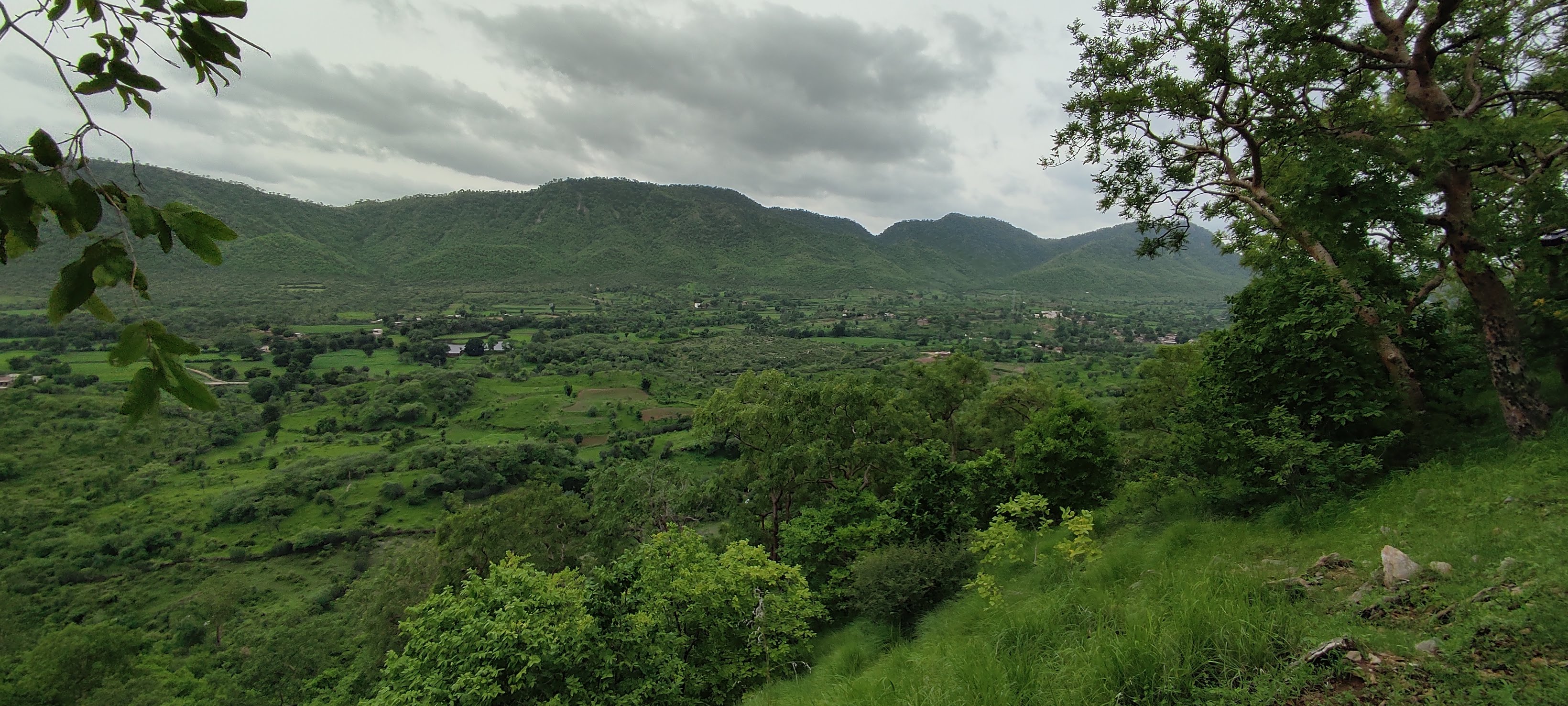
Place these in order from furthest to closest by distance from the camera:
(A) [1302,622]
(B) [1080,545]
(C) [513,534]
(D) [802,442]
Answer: (C) [513,534]
(D) [802,442]
(B) [1080,545]
(A) [1302,622]

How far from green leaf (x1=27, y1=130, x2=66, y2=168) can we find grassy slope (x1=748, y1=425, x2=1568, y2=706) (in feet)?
17.8

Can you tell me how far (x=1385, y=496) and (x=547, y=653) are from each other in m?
10.7

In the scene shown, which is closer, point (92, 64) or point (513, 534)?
point (92, 64)

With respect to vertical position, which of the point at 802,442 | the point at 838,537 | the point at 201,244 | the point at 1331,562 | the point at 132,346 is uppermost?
the point at 201,244

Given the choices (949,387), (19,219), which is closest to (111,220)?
(19,219)

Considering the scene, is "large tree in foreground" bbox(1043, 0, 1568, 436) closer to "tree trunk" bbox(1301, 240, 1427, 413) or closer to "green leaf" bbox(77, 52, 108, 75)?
"tree trunk" bbox(1301, 240, 1427, 413)

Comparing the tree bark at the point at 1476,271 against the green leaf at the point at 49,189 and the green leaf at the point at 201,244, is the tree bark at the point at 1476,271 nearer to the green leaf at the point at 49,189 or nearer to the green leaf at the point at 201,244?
the green leaf at the point at 201,244

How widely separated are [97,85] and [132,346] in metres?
1.08

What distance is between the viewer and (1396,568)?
5.11 metres

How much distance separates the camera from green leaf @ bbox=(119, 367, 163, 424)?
4.91 ft

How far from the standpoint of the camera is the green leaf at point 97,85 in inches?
75.5

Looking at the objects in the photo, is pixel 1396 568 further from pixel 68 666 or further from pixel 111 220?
pixel 68 666

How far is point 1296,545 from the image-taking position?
274 inches

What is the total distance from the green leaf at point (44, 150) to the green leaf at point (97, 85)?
1.29 ft
